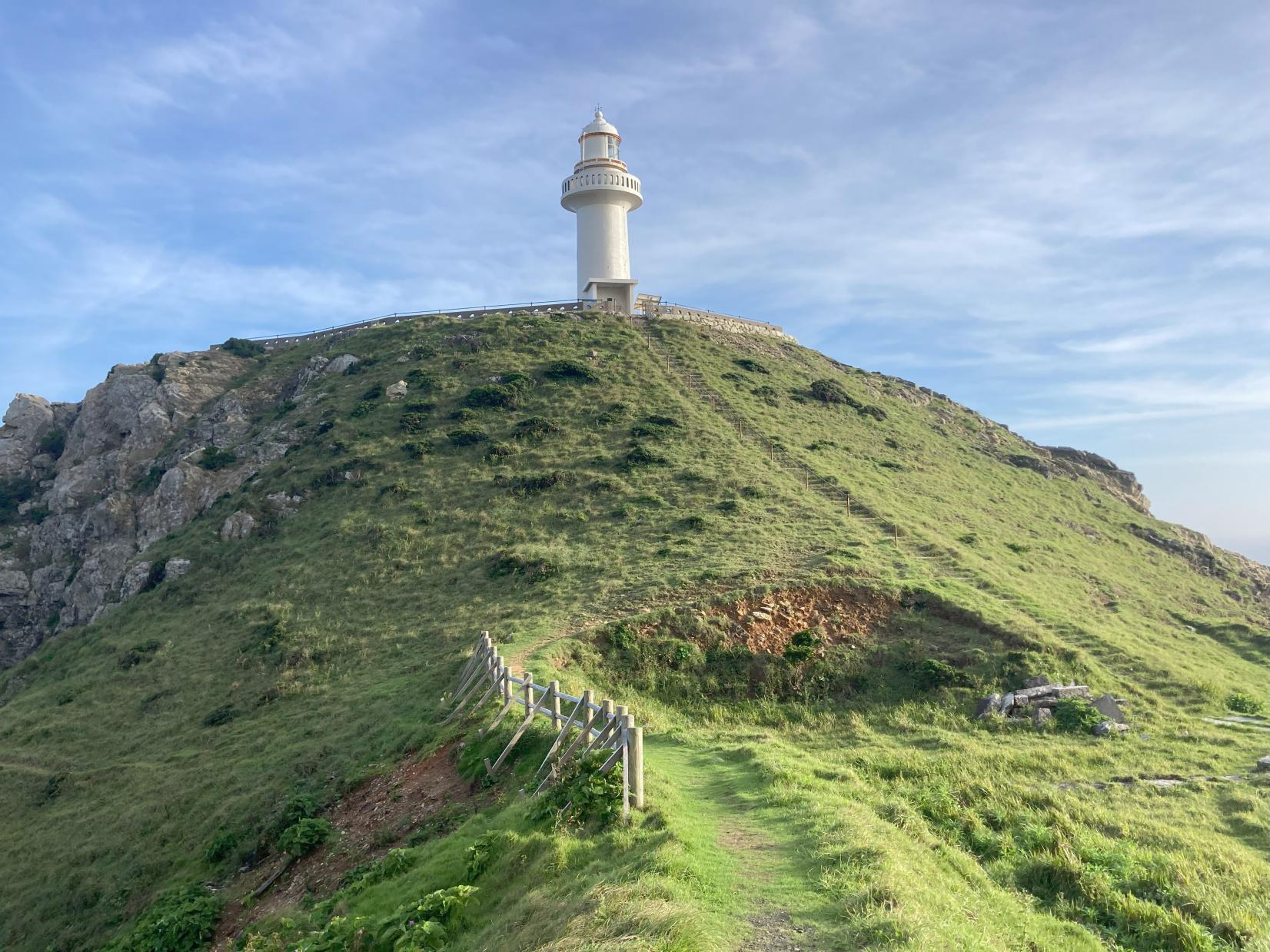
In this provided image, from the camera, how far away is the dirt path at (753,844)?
7.62m

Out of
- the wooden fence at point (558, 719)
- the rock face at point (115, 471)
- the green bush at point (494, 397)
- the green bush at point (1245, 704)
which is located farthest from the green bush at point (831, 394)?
the wooden fence at point (558, 719)

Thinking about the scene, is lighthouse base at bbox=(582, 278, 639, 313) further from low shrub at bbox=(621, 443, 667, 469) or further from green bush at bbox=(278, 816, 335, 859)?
green bush at bbox=(278, 816, 335, 859)

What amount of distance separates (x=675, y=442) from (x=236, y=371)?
42.4 m

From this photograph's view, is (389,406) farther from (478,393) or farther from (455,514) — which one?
(455,514)

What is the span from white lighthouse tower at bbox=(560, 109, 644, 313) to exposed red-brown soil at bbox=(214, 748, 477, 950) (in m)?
55.4

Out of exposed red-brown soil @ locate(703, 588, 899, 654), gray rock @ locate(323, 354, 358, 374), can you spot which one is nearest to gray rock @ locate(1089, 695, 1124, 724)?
exposed red-brown soil @ locate(703, 588, 899, 654)

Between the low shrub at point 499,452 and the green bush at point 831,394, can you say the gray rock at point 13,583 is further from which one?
the green bush at point 831,394

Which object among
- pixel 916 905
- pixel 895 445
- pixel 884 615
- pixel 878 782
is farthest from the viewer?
pixel 895 445

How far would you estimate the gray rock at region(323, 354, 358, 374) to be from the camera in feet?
198

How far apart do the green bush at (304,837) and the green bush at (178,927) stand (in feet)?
4.95

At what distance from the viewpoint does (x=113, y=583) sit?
42.8 metres

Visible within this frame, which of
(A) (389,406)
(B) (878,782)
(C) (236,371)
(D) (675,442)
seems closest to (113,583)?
(A) (389,406)

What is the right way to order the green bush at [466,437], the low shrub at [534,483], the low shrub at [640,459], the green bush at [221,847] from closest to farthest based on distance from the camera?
the green bush at [221,847] → the low shrub at [534,483] → the low shrub at [640,459] → the green bush at [466,437]

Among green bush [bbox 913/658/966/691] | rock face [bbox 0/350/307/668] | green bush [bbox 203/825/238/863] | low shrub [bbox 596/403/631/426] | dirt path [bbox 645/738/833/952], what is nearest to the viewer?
dirt path [bbox 645/738/833/952]
